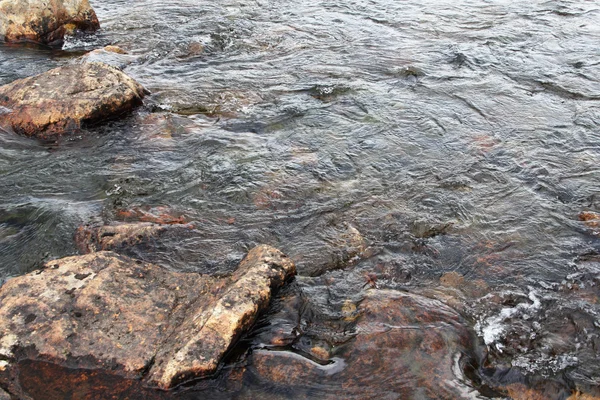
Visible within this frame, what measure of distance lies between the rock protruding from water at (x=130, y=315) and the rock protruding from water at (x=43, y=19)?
7.72 m

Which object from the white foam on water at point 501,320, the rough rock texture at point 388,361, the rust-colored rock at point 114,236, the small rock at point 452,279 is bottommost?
the small rock at point 452,279

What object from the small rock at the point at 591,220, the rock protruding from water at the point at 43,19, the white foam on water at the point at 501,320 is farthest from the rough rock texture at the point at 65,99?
the small rock at the point at 591,220

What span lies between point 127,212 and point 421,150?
146 inches

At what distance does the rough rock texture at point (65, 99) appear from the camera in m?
7.52

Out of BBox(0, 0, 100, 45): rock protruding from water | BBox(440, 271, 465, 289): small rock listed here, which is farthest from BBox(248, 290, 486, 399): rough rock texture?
BBox(0, 0, 100, 45): rock protruding from water

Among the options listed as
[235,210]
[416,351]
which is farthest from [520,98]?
[416,351]

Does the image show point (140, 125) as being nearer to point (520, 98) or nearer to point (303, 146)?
point (303, 146)

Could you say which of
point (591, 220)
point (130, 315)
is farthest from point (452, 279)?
point (130, 315)

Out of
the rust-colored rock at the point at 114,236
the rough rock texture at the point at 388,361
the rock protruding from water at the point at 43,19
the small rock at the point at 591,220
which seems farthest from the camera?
the rock protruding from water at the point at 43,19

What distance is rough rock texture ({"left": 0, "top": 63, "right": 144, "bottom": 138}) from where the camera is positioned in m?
7.52

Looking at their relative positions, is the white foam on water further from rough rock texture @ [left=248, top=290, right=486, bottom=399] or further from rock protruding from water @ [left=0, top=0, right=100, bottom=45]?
rock protruding from water @ [left=0, top=0, right=100, bottom=45]

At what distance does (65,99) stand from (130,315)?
4.53 m

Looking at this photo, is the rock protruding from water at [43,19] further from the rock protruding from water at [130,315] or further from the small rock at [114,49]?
the rock protruding from water at [130,315]

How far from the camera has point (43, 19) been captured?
1080cm
